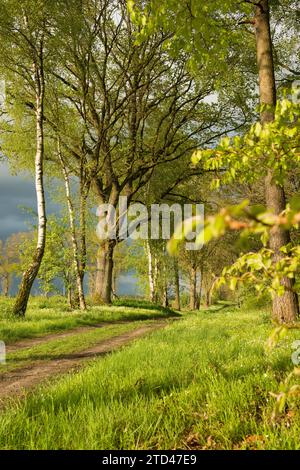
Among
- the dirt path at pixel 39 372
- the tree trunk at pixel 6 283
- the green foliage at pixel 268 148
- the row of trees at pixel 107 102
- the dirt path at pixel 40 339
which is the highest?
the row of trees at pixel 107 102

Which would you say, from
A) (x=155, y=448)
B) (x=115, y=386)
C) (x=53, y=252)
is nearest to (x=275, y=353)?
(x=115, y=386)

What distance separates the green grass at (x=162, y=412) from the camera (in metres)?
3.60

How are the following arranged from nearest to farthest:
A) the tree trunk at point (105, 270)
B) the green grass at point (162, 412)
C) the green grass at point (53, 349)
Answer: the green grass at point (162, 412) < the green grass at point (53, 349) < the tree trunk at point (105, 270)

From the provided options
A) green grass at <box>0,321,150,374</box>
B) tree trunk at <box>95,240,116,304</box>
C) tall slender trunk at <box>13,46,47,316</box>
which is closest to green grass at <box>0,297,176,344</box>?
tall slender trunk at <box>13,46,47,316</box>

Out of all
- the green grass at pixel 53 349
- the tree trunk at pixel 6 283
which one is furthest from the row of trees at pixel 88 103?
the tree trunk at pixel 6 283

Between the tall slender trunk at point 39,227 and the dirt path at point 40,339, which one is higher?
the tall slender trunk at point 39,227

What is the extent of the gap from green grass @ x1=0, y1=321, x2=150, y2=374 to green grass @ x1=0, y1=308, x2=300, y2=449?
4814mm

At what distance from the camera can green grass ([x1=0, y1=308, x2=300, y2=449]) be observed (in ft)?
11.8

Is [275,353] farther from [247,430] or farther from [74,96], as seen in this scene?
[74,96]

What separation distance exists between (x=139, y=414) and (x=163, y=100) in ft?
103

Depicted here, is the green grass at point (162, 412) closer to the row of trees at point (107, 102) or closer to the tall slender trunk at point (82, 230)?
the row of trees at point (107, 102)

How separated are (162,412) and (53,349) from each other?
8.94 m

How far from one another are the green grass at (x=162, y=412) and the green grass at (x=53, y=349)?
4.81m

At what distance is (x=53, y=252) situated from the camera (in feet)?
93.3
